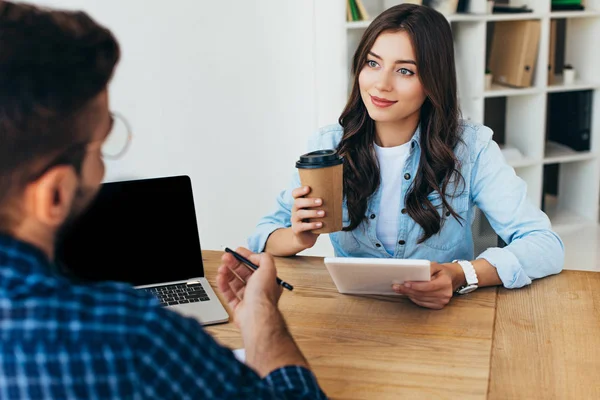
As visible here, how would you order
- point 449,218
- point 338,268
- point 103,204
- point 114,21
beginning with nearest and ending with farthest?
point 338,268
point 103,204
point 449,218
point 114,21

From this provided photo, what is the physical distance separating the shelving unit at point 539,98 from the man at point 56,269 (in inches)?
101

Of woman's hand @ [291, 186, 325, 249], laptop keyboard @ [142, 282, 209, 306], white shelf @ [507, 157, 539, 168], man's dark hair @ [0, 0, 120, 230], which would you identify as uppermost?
man's dark hair @ [0, 0, 120, 230]

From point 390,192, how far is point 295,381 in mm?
993

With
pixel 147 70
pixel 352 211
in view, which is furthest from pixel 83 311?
pixel 147 70

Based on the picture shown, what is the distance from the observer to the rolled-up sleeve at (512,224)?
1.58 metres

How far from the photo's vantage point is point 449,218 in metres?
1.92

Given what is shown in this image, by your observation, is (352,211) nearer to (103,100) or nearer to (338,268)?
(338,268)

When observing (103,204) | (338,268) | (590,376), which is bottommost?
(590,376)

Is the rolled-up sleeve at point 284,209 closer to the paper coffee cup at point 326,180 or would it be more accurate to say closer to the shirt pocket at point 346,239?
the shirt pocket at point 346,239

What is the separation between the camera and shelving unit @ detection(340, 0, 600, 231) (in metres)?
3.53

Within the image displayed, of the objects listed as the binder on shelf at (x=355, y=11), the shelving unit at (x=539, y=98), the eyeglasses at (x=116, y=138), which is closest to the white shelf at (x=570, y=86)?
the shelving unit at (x=539, y=98)

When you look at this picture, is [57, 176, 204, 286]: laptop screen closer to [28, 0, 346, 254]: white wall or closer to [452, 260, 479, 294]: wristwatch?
[452, 260, 479, 294]: wristwatch

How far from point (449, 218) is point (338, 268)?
569 millimetres

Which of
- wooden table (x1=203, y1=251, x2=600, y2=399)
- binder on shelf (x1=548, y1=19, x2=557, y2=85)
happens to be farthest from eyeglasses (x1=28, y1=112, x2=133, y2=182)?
binder on shelf (x1=548, y1=19, x2=557, y2=85)
